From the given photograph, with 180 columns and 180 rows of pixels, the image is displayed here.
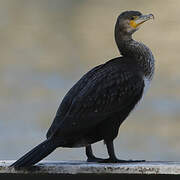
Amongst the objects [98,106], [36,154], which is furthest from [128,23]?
[36,154]

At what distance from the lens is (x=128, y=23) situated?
3967mm

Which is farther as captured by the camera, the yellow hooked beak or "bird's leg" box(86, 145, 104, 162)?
the yellow hooked beak

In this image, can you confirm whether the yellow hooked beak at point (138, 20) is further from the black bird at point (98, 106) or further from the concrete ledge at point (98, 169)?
the concrete ledge at point (98, 169)

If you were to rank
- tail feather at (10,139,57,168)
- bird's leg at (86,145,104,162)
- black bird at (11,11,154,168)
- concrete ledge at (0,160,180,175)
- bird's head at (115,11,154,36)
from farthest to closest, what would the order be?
bird's head at (115,11,154,36)
bird's leg at (86,145,104,162)
black bird at (11,11,154,168)
tail feather at (10,139,57,168)
concrete ledge at (0,160,180,175)

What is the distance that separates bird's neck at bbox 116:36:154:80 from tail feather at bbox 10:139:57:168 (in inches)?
35.1

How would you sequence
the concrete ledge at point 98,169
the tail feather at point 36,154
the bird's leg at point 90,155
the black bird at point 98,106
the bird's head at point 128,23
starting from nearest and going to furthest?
the concrete ledge at point 98,169 → the tail feather at point 36,154 → the black bird at point 98,106 → the bird's leg at point 90,155 → the bird's head at point 128,23

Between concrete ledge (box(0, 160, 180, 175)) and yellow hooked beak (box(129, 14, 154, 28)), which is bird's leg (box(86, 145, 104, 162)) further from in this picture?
yellow hooked beak (box(129, 14, 154, 28))

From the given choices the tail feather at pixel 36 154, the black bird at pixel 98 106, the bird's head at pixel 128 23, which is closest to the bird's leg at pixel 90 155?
the black bird at pixel 98 106

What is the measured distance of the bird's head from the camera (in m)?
3.96

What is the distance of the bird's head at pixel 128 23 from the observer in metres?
3.96

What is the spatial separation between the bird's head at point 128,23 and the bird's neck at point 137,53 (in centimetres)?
5

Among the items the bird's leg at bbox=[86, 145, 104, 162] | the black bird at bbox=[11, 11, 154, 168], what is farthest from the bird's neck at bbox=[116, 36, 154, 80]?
the bird's leg at bbox=[86, 145, 104, 162]

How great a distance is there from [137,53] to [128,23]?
0.76 ft

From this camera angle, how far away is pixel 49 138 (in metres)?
3.51
